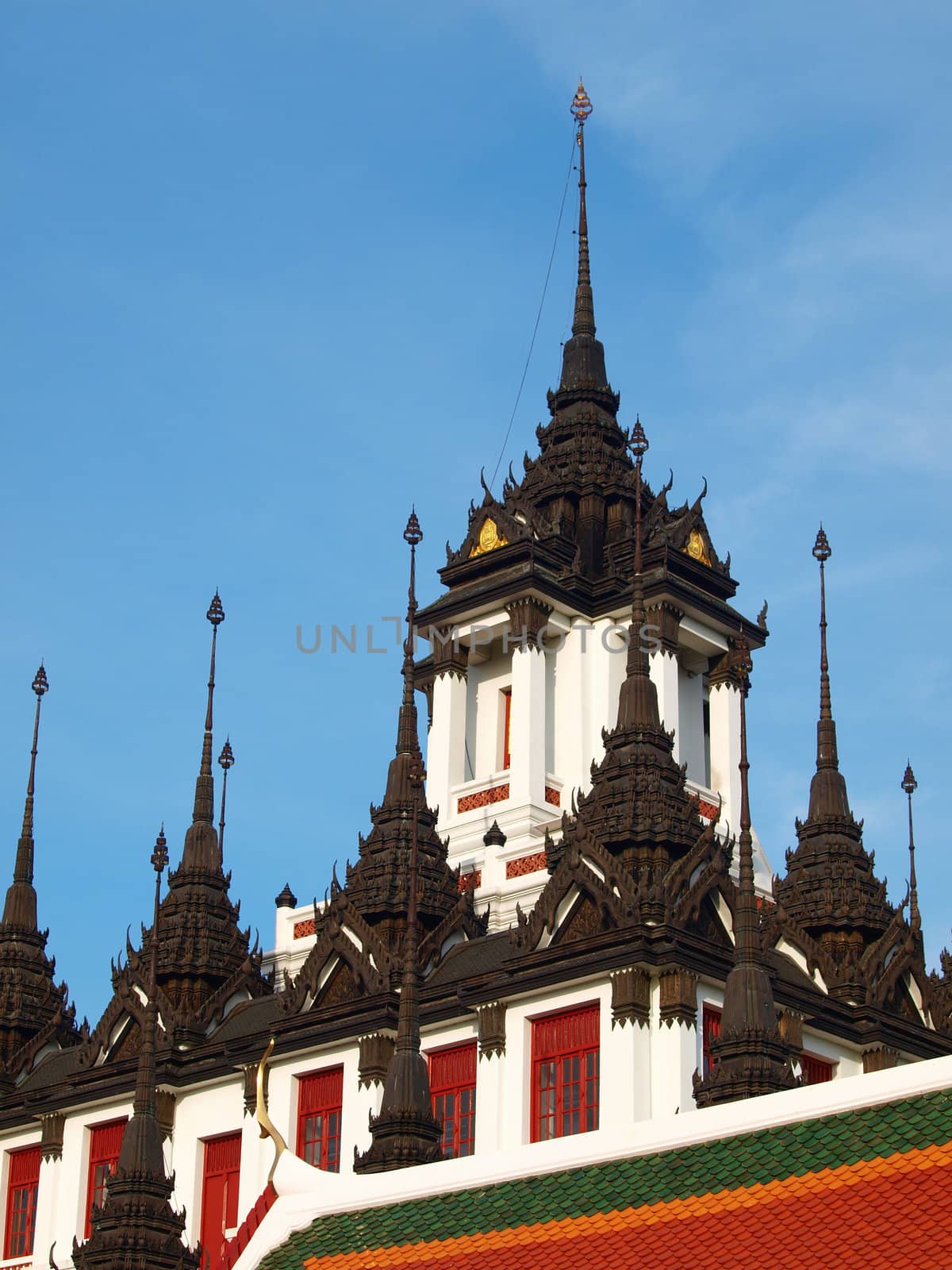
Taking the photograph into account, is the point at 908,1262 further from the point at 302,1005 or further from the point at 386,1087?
the point at 302,1005

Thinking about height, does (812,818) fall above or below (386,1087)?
above

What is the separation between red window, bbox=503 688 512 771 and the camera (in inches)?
2149

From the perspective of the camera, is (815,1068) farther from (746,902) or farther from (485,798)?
(485,798)

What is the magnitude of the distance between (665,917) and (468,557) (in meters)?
18.3

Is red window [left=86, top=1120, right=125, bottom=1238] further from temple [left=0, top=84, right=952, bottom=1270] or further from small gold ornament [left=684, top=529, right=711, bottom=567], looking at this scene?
small gold ornament [left=684, top=529, right=711, bottom=567]

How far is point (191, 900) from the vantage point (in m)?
50.6

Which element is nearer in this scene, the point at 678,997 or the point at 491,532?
the point at 678,997

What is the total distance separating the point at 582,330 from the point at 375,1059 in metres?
26.3

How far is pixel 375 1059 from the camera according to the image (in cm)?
4253

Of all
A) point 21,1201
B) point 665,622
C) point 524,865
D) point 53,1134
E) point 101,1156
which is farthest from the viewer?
point 665,622

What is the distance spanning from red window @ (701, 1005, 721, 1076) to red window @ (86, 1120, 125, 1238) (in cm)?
1295

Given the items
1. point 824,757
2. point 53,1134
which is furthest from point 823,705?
point 53,1134

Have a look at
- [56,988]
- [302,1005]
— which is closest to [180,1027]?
[302,1005]

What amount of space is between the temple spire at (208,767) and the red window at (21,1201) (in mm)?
8015
